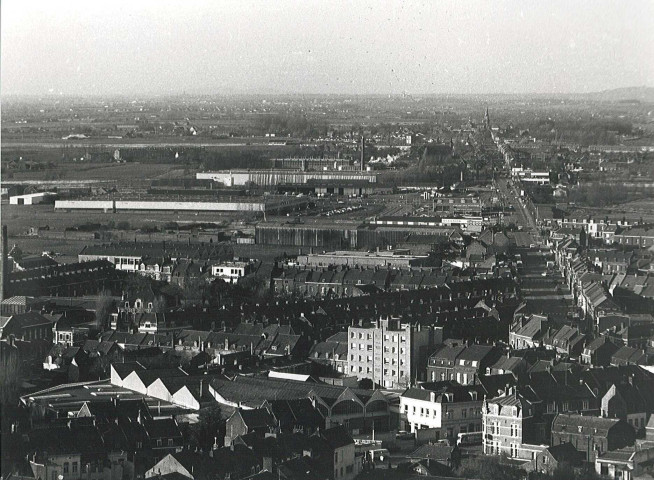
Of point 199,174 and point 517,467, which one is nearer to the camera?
point 517,467

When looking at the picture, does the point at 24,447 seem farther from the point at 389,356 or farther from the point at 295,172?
the point at 295,172

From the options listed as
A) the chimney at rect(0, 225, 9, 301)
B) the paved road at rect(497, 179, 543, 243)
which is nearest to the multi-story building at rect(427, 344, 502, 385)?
the chimney at rect(0, 225, 9, 301)

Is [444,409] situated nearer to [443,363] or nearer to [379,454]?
[379,454]

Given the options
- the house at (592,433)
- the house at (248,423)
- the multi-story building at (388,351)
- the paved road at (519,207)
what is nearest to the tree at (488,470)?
the house at (592,433)

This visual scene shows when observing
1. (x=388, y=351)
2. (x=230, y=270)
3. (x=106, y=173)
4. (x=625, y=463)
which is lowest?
(x=106, y=173)

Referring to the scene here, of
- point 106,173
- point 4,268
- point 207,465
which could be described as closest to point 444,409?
point 207,465

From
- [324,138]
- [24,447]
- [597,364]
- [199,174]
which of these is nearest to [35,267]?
[597,364]
